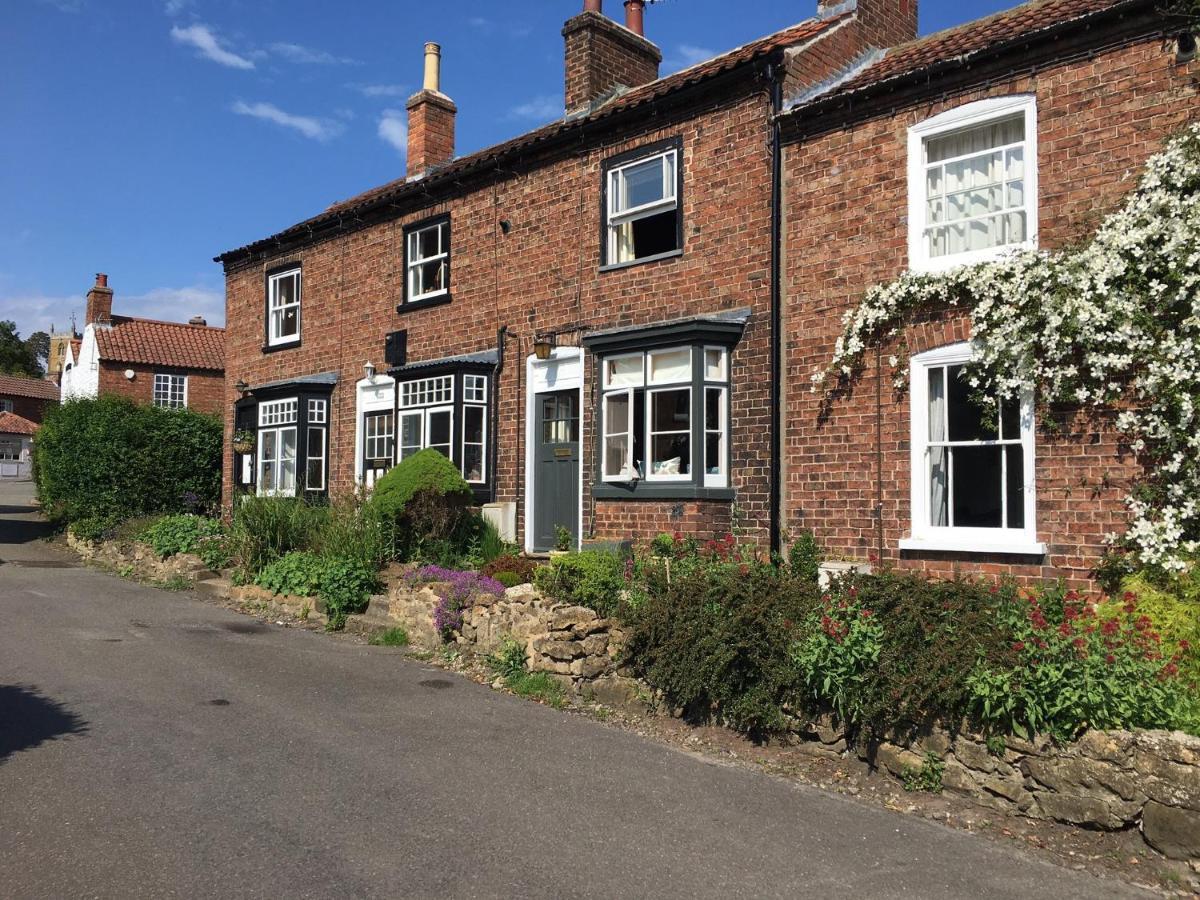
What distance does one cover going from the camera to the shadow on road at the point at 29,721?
24.8ft

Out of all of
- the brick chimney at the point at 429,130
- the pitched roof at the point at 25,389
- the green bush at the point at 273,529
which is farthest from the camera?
the pitched roof at the point at 25,389

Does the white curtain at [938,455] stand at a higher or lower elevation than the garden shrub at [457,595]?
higher

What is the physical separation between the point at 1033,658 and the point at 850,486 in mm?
4296

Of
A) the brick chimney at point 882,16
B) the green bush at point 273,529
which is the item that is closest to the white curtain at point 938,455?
the brick chimney at point 882,16

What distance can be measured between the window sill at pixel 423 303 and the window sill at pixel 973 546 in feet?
29.9

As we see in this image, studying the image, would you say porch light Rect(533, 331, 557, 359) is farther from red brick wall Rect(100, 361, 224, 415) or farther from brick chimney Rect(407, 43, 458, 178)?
red brick wall Rect(100, 361, 224, 415)

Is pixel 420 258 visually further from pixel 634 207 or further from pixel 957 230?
pixel 957 230

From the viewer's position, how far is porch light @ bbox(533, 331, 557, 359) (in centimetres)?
1430

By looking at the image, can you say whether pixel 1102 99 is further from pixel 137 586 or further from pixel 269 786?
pixel 137 586

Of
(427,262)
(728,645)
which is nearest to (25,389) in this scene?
(427,262)

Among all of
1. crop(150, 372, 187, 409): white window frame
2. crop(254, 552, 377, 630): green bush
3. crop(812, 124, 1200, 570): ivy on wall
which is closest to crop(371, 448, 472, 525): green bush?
crop(254, 552, 377, 630): green bush

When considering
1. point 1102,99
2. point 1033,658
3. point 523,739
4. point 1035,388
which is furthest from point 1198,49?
point 523,739

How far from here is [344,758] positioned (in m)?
7.39

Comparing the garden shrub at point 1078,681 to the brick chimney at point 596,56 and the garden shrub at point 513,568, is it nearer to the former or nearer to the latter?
the garden shrub at point 513,568
